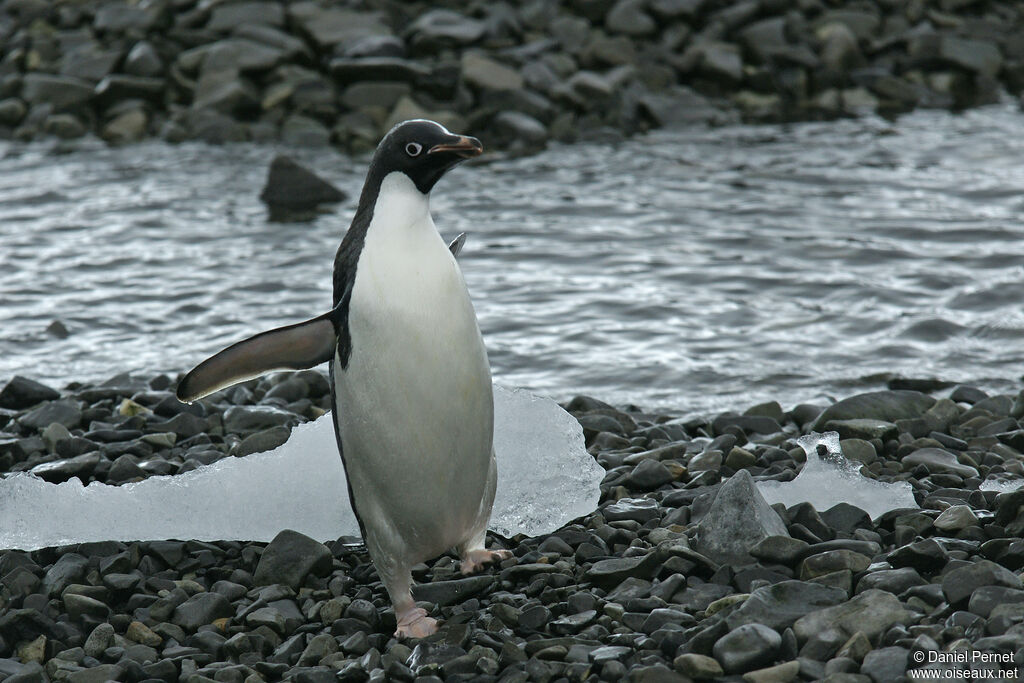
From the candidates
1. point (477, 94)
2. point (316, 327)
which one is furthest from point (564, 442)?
point (477, 94)

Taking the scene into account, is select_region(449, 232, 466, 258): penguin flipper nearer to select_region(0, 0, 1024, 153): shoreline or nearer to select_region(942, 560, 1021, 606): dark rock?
select_region(942, 560, 1021, 606): dark rock

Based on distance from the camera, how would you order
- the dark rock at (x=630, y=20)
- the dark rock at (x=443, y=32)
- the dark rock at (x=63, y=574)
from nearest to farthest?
1. the dark rock at (x=63, y=574)
2. the dark rock at (x=443, y=32)
3. the dark rock at (x=630, y=20)

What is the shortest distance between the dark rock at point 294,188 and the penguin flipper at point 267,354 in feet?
22.0

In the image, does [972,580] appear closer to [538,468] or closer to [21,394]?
[538,468]

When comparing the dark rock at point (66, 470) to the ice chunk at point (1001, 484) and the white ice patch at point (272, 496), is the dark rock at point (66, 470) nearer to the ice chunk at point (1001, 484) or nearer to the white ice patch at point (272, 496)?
the white ice patch at point (272, 496)

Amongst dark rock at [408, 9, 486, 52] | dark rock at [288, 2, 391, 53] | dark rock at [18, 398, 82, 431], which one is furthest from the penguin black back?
dark rock at [288, 2, 391, 53]

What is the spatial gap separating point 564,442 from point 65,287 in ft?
16.6

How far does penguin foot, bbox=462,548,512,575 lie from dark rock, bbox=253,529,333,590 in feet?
1.48

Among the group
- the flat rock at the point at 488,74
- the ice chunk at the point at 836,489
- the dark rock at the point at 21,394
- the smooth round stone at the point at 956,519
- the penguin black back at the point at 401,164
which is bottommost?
the dark rock at the point at 21,394

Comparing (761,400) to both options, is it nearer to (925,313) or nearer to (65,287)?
(925,313)

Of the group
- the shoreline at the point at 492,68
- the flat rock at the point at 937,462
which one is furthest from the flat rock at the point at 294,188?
the flat rock at the point at 937,462

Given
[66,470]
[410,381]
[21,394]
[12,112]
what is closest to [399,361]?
[410,381]

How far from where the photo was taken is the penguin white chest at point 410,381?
3.71 meters

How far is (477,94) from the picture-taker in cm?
1240
